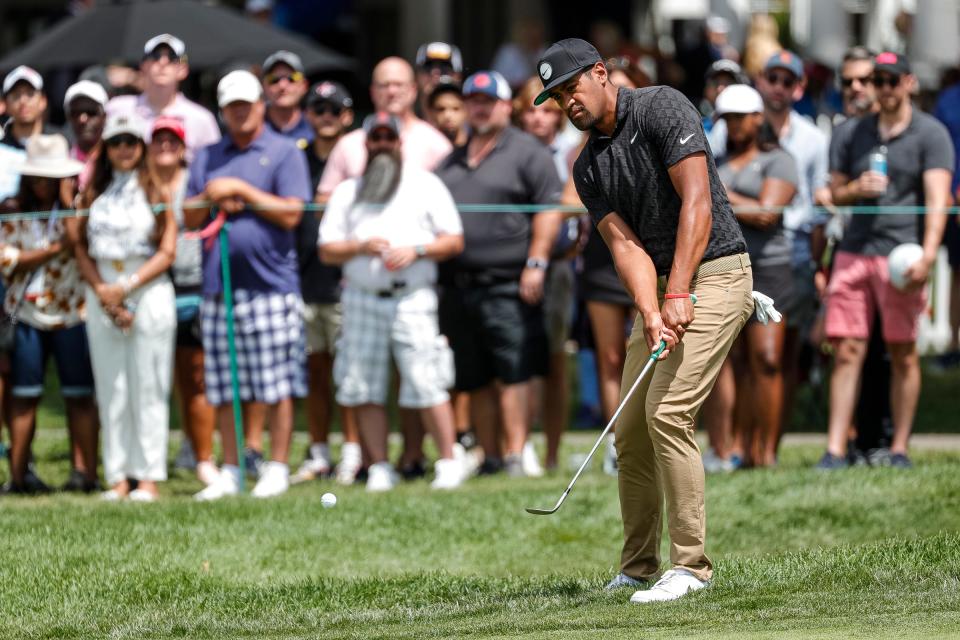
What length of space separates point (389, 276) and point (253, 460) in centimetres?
169

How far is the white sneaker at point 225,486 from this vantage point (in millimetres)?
10633

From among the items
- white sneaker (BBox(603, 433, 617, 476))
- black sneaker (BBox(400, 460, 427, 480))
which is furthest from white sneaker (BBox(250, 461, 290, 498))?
white sneaker (BBox(603, 433, 617, 476))

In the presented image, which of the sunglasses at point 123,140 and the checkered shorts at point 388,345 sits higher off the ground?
the sunglasses at point 123,140

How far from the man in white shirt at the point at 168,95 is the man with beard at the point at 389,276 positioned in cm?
159

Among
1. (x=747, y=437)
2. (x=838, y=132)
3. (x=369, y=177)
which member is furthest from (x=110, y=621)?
(x=838, y=132)

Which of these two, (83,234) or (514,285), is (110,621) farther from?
(514,285)

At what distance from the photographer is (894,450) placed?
428 inches

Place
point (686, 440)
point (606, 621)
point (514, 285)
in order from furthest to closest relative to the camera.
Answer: point (514, 285) → point (686, 440) → point (606, 621)

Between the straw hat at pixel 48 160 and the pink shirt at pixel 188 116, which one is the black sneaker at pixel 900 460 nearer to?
the pink shirt at pixel 188 116

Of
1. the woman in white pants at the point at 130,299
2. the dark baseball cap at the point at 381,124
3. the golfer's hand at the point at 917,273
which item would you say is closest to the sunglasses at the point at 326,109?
the dark baseball cap at the point at 381,124

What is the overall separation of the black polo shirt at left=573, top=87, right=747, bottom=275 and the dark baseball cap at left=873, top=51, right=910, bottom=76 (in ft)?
11.3

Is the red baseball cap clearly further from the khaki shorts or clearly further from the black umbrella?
the black umbrella

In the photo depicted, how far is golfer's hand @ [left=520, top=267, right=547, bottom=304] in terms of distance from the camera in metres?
11.0

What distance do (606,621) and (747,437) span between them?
461cm
